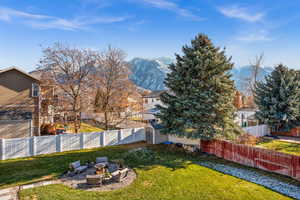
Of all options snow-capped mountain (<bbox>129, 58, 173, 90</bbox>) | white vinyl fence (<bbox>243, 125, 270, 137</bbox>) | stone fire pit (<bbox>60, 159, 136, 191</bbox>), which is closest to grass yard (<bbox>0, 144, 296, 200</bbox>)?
stone fire pit (<bbox>60, 159, 136, 191</bbox>)

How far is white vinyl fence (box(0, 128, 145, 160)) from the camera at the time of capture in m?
11.3

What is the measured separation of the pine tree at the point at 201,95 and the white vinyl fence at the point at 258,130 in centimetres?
781

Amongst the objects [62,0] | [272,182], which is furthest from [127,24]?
[272,182]

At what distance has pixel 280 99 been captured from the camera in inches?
792

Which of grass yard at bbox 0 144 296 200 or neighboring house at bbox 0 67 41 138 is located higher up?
neighboring house at bbox 0 67 41 138

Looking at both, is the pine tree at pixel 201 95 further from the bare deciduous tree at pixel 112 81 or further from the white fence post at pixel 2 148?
the white fence post at pixel 2 148

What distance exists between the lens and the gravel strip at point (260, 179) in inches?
301

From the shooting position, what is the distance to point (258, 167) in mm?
10352

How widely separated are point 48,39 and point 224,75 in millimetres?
17265

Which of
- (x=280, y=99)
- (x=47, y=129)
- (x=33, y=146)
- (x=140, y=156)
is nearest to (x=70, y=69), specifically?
(x=47, y=129)

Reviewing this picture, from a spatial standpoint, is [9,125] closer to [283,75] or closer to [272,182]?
[272,182]

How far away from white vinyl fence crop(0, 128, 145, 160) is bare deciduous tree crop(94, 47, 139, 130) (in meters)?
3.87

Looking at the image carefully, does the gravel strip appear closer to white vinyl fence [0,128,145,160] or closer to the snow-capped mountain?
white vinyl fence [0,128,145,160]

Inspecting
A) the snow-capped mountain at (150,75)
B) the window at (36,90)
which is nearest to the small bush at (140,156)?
the window at (36,90)
